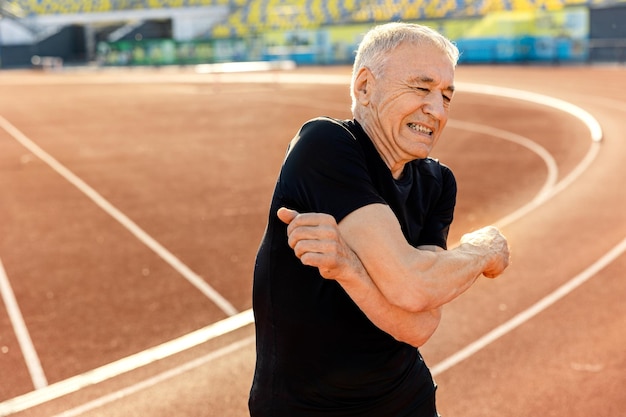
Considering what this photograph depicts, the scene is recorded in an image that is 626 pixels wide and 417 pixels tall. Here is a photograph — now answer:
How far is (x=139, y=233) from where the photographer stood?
925 centimetres

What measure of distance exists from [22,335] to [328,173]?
5.17m

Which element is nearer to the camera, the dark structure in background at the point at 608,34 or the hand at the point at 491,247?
the hand at the point at 491,247

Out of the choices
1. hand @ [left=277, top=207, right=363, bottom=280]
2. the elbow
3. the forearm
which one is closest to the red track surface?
the forearm

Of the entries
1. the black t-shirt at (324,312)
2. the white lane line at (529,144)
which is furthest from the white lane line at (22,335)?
the white lane line at (529,144)

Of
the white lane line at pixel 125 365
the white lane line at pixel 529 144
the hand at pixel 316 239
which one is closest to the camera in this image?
the hand at pixel 316 239

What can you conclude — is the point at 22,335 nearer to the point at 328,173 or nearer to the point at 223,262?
the point at 223,262

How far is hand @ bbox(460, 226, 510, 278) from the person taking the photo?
6.57ft

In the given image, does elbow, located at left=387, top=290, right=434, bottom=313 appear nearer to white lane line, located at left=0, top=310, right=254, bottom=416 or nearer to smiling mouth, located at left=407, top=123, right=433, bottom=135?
smiling mouth, located at left=407, top=123, right=433, bottom=135

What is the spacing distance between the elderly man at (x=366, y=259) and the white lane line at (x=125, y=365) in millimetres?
3530

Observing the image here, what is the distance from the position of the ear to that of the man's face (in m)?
0.01

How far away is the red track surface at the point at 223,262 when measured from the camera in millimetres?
5113

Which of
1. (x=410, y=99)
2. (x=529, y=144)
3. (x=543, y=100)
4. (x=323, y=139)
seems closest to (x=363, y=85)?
(x=410, y=99)

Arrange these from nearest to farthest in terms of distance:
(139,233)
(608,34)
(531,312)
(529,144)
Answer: (531,312) → (139,233) → (529,144) → (608,34)

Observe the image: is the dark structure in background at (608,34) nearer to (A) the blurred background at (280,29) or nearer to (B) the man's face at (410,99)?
(A) the blurred background at (280,29)
